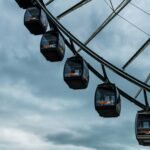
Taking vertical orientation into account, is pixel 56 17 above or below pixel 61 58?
above

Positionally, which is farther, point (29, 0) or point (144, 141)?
point (29, 0)

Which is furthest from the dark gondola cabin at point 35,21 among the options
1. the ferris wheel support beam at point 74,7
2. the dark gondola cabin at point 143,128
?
the dark gondola cabin at point 143,128

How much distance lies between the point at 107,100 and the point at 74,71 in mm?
1761

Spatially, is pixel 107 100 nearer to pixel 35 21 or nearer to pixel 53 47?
pixel 53 47

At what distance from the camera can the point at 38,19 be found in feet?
69.2

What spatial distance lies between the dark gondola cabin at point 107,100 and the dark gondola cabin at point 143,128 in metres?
0.83

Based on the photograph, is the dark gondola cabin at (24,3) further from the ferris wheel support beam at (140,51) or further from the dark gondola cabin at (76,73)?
the ferris wheel support beam at (140,51)

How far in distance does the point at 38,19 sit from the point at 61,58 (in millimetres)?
1789

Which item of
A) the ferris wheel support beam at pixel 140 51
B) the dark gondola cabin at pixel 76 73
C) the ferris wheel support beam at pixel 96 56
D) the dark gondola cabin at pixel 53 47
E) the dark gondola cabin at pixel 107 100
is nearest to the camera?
the ferris wheel support beam at pixel 96 56

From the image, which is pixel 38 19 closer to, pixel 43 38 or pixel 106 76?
pixel 43 38

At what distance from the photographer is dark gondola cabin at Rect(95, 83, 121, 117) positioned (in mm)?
19906

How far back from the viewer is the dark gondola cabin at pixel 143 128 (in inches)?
776

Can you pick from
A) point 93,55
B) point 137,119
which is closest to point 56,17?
point 93,55

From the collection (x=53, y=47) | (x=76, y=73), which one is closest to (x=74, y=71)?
(x=76, y=73)
